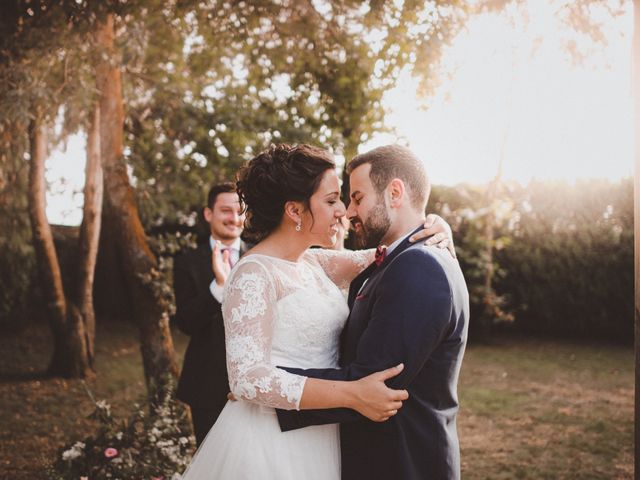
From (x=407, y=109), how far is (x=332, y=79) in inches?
34.3

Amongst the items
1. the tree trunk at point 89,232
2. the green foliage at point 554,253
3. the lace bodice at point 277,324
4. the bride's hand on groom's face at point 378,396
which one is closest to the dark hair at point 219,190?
the lace bodice at point 277,324

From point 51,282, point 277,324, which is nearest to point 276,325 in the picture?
point 277,324

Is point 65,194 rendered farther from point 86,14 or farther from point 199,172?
point 86,14

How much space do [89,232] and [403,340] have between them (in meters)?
7.02

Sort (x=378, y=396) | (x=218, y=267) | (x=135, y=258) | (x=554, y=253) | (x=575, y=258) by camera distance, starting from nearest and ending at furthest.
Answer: (x=378, y=396) → (x=218, y=267) → (x=135, y=258) → (x=575, y=258) → (x=554, y=253)

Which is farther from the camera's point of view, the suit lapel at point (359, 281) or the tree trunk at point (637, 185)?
the suit lapel at point (359, 281)

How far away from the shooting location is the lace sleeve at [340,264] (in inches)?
120

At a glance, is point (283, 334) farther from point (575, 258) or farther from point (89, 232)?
point (575, 258)

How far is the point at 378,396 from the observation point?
2119 mm

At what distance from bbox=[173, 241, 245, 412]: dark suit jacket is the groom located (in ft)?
4.45

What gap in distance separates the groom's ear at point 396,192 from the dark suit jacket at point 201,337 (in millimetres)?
1562

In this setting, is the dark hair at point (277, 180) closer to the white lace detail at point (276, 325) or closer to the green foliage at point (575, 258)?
the white lace detail at point (276, 325)

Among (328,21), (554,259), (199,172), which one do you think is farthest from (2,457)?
(554,259)

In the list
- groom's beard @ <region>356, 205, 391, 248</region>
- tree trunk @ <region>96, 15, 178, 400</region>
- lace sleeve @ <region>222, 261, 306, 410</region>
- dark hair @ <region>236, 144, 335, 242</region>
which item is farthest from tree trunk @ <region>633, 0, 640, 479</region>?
tree trunk @ <region>96, 15, 178, 400</region>
